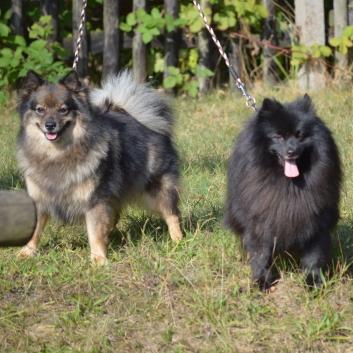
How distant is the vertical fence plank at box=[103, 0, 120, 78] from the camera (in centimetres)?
873

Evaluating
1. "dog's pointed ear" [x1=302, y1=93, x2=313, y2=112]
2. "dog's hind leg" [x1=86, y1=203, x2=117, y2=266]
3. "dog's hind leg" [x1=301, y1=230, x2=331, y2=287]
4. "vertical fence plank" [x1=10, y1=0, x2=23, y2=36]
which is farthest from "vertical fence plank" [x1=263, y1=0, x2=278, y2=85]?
"dog's hind leg" [x1=301, y1=230, x2=331, y2=287]

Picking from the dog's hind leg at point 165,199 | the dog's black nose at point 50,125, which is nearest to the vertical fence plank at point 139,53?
the dog's hind leg at point 165,199

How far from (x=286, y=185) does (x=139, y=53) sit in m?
5.66

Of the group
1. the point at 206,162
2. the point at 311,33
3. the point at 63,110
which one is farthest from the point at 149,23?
the point at 63,110

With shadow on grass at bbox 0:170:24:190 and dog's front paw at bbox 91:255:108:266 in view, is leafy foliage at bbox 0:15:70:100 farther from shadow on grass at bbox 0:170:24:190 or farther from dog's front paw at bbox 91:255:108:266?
dog's front paw at bbox 91:255:108:266

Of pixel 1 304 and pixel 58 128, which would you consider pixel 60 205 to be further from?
pixel 1 304

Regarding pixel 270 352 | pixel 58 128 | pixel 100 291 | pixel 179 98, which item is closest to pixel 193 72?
pixel 179 98

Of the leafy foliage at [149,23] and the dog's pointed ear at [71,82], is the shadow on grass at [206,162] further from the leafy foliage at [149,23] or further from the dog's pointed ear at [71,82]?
the leafy foliage at [149,23]

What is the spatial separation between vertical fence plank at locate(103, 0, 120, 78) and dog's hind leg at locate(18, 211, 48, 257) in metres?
4.59

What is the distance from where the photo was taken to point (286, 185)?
3.68 metres

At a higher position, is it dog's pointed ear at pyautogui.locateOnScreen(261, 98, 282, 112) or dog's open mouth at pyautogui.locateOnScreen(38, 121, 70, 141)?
dog's pointed ear at pyautogui.locateOnScreen(261, 98, 282, 112)

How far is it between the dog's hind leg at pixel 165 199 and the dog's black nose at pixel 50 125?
40.4 inches

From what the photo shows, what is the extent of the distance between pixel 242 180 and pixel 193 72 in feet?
17.9

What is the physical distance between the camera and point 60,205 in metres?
4.38
